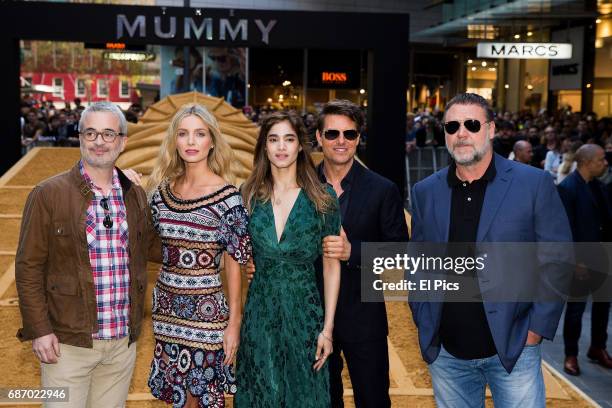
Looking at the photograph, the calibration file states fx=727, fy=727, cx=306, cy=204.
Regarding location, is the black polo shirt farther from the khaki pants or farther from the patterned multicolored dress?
the khaki pants

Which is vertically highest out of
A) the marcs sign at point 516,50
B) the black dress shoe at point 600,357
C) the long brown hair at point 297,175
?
the marcs sign at point 516,50

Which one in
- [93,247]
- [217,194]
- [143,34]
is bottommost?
[93,247]

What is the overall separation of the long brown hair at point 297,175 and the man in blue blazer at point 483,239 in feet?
1.70

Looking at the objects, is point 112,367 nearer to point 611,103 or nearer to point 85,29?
point 85,29

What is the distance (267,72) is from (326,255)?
3077cm

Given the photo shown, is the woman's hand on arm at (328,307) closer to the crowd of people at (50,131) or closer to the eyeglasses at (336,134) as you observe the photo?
the eyeglasses at (336,134)

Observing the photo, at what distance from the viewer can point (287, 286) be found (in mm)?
3521

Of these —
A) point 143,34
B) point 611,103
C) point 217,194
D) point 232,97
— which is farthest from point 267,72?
point 217,194

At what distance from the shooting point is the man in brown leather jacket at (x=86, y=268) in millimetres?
3250

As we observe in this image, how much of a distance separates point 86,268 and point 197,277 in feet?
1.74

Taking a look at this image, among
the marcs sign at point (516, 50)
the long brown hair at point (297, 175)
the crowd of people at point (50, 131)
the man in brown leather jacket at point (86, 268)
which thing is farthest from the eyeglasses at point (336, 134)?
the marcs sign at point (516, 50)

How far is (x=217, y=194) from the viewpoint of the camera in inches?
143

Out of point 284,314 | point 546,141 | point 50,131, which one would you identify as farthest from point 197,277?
point 50,131

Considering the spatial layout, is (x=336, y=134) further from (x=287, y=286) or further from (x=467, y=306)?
(x=467, y=306)
